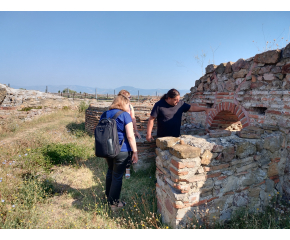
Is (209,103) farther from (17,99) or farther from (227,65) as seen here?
(17,99)

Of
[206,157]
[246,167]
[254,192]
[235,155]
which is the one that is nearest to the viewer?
[206,157]

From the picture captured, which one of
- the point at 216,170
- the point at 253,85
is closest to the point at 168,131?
the point at 216,170

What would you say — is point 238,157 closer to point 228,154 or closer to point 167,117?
point 228,154

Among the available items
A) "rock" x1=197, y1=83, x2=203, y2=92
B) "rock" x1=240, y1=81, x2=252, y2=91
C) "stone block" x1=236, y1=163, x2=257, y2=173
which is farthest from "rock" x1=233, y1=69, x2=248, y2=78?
"stone block" x1=236, y1=163, x2=257, y2=173

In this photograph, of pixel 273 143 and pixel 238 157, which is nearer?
pixel 238 157

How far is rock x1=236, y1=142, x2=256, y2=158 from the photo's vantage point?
99.6 inches

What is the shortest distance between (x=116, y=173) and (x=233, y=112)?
127 inches

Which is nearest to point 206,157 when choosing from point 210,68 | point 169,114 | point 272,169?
point 169,114

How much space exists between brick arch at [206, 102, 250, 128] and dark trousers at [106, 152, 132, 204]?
286cm

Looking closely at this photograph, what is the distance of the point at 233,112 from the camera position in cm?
→ 422

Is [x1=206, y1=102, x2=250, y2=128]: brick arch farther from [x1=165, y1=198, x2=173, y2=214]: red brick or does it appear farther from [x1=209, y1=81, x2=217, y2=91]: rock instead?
[x1=165, y1=198, x2=173, y2=214]: red brick

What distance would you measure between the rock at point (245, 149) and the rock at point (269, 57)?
1779mm

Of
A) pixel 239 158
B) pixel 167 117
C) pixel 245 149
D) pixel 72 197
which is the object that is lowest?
pixel 72 197

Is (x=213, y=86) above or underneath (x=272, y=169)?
above
